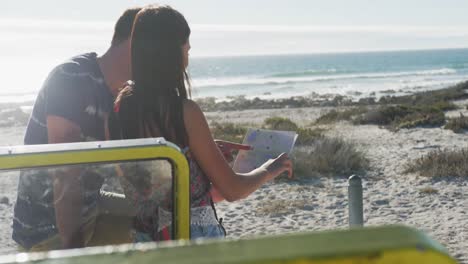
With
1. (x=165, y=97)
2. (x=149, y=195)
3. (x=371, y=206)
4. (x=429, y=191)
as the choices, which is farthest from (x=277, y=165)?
(x=429, y=191)

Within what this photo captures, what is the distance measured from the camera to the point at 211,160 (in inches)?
88.2

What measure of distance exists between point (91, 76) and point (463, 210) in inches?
249

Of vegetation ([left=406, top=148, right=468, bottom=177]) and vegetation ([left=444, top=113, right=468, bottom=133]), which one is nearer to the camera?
vegetation ([left=406, top=148, right=468, bottom=177])

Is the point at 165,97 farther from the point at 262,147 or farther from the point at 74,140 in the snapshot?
the point at 262,147

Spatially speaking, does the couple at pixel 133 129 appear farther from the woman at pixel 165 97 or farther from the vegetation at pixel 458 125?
the vegetation at pixel 458 125

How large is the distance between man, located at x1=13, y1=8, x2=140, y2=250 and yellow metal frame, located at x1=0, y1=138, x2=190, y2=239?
0.10 metres

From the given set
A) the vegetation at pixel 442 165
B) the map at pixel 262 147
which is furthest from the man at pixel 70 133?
the vegetation at pixel 442 165

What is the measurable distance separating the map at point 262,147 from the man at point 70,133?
0.56 m

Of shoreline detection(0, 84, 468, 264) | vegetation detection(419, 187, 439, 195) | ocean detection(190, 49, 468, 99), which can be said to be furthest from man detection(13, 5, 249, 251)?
ocean detection(190, 49, 468, 99)

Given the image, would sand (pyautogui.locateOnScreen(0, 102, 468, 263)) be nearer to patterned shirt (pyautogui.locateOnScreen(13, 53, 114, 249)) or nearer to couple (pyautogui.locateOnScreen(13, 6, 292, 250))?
couple (pyautogui.locateOnScreen(13, 6, 292, 250))

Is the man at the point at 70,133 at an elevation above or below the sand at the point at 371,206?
above

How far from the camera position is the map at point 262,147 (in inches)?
104

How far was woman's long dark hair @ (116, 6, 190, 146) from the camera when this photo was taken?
2.17 metres

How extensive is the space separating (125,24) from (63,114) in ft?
1.58
